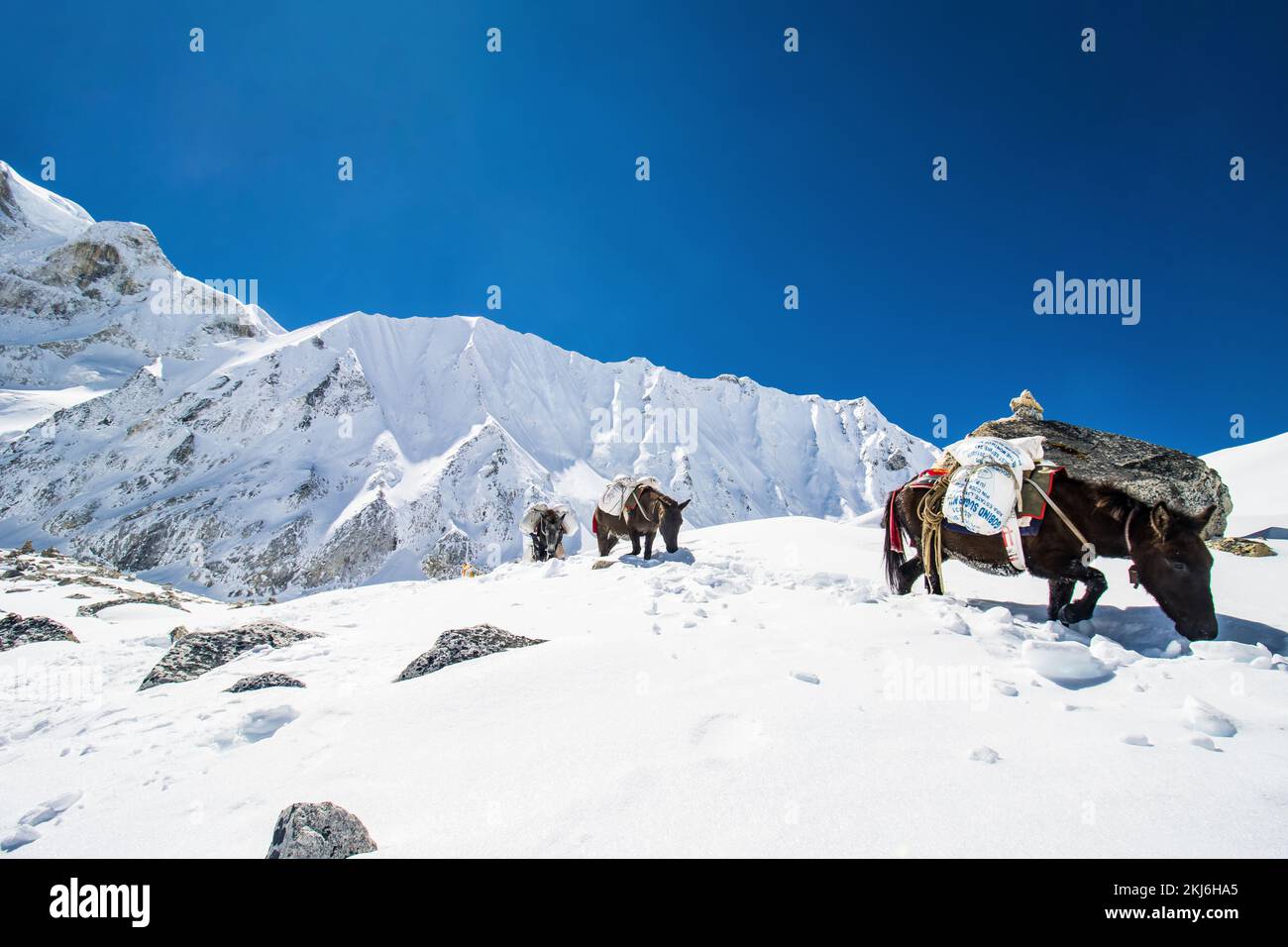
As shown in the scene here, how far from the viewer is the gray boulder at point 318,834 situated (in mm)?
1628

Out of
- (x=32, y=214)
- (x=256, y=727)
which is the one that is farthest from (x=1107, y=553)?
(x=32, y=214)

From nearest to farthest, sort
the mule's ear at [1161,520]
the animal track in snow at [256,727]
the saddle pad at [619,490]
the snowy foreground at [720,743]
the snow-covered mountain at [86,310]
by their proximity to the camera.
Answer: the snowy foreground at [720,743] → the animal track in snow at [256,727] → the mule's ear at [1161,520] → the saddle pad at [619,490] → the snow-covered mountain at [86,310]

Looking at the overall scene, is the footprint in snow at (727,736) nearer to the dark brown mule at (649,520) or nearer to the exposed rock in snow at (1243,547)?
the dark brown mule at (649,520)

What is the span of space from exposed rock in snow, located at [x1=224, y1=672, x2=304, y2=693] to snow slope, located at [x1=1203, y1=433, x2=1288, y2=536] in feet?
43.2

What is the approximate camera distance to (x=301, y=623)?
6625mm

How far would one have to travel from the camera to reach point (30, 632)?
21.1 feet

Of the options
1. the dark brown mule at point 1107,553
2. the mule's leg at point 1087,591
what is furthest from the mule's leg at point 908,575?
the mule's leg at point 1087,591

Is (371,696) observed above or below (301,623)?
Answer: above

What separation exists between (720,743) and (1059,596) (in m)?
3.76

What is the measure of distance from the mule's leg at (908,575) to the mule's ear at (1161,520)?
6.36 feet

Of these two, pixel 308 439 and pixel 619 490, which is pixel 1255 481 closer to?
pixel 619 490
